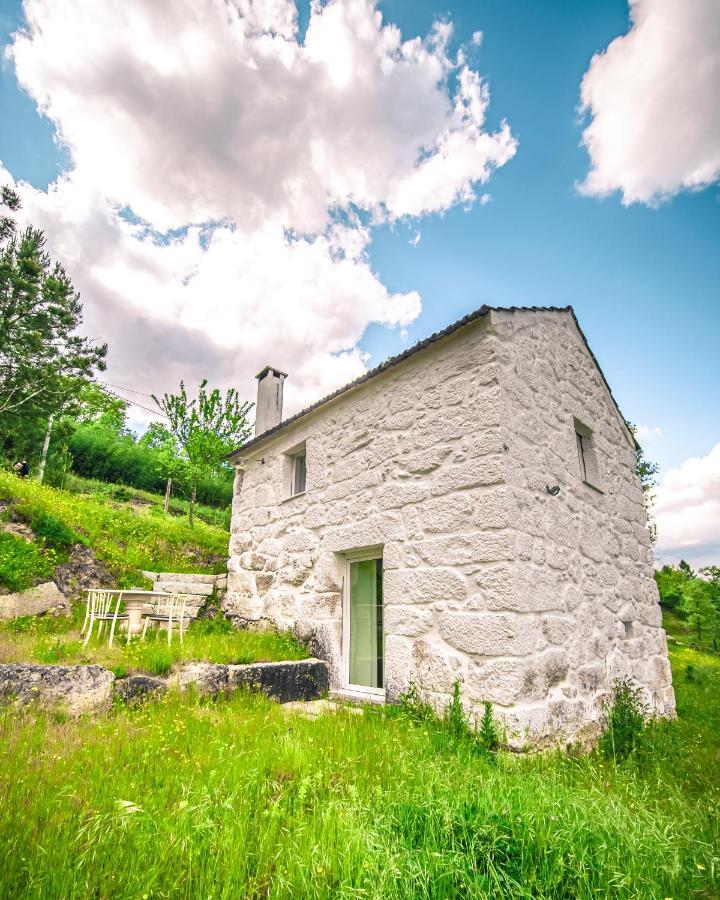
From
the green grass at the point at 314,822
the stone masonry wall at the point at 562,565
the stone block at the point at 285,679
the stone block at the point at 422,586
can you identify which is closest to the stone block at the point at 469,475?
the stone masonry wall at the point at 562,565

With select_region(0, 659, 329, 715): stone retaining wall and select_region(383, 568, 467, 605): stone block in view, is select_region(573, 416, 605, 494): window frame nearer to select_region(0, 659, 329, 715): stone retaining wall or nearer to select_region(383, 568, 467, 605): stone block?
select_region(383, 568, 467, 605): stone block

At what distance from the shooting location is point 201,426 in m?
12.9

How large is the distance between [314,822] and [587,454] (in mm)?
5530

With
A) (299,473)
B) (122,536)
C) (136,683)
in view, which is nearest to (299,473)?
(299,473)

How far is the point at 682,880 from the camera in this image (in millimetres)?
2037

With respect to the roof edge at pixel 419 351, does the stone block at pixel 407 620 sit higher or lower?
lower

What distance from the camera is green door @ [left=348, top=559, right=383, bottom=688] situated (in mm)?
5516

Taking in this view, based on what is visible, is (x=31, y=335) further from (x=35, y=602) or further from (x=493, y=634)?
(x=493, y=634)

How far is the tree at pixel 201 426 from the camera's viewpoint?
499 inches

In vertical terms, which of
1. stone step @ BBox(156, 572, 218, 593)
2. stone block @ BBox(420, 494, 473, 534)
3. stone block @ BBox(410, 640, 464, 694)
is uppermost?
stone block @ BBox(420, 494, 473, 534)

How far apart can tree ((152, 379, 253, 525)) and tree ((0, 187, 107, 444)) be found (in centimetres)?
402

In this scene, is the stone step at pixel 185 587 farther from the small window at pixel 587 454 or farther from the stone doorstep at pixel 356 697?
the small window at pixel 587 454

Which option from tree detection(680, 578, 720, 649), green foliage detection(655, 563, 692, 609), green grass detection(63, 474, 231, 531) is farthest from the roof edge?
green foliage detection(655, 563, 692, 609)

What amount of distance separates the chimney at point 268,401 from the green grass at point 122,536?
10.2ft
